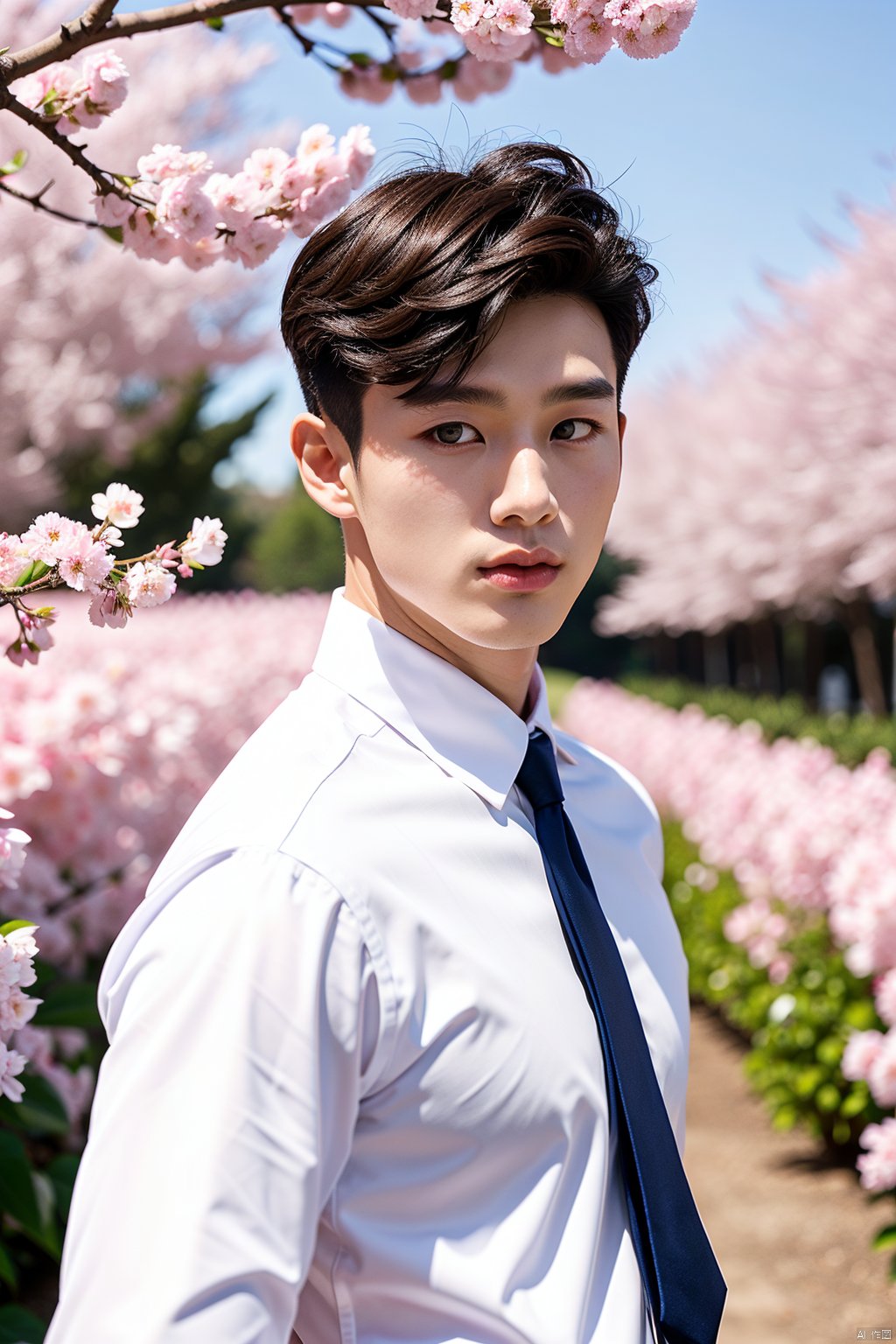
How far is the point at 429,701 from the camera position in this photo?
1.54 m

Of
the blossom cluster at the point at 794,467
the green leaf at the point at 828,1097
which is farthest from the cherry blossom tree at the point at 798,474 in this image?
the green leaf at the point at 828,1097

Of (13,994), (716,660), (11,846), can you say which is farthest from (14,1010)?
(716,660)

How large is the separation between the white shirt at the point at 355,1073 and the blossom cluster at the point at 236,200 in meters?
0.97

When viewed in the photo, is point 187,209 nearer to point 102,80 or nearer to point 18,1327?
point 102,80

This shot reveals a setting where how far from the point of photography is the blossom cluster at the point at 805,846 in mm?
3488

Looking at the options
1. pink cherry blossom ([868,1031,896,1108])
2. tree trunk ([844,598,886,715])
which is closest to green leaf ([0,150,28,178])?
pink cherry blossom ([868,1031,896,1108])

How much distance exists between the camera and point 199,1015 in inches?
46.1

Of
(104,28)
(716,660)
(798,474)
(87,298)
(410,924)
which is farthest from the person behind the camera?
(716,660)

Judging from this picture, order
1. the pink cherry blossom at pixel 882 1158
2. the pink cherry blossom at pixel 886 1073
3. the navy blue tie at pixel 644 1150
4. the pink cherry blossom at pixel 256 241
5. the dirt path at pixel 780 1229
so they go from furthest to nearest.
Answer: the dirt path at pixel 780 1229 < the pink cherry blossom at pixel 886 1073 < the pink cherry blossom at pixel 882 1158 < the pink cherry blossom at pixel 256 241 < the navy blue tie at pixel 644 1150

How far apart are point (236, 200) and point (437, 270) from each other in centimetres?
85

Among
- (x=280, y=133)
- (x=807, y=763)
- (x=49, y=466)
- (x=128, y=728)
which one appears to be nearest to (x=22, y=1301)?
(x=128, y=728)

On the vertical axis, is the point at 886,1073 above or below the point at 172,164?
below

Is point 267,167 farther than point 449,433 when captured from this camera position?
Yes

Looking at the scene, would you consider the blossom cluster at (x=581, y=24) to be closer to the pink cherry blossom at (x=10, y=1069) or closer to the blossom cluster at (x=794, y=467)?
the pink cherry blossom at (x=10, y=1069)
